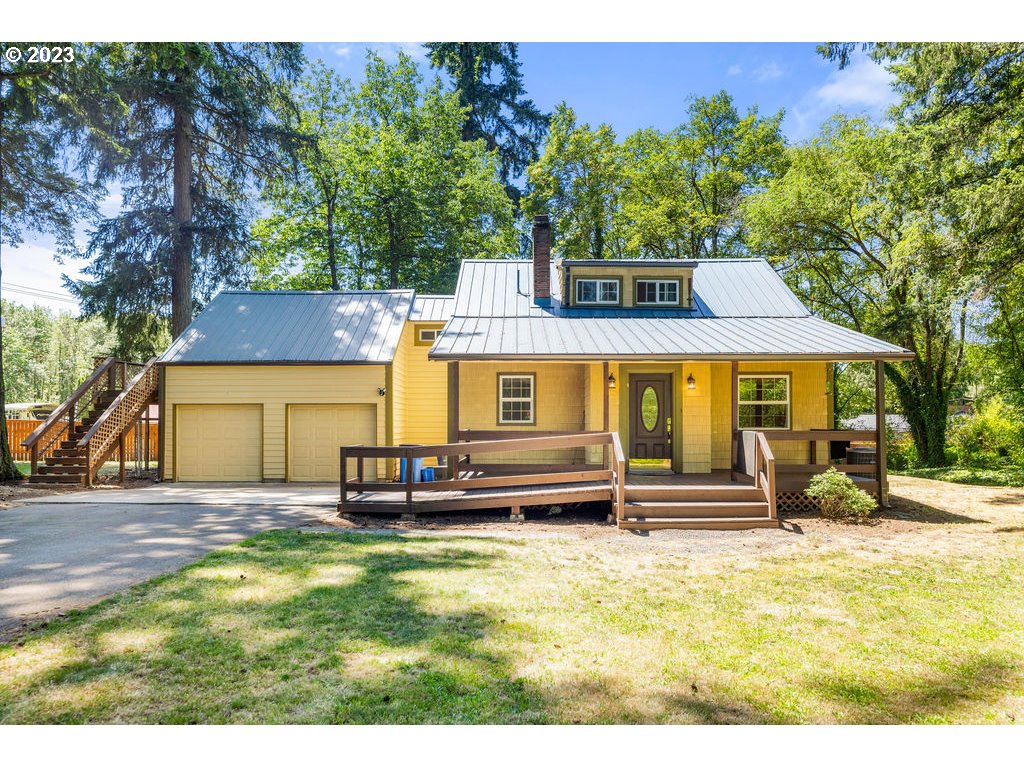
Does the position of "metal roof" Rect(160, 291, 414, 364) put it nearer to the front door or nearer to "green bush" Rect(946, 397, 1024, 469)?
the front door

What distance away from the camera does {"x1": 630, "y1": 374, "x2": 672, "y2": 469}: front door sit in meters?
11.9

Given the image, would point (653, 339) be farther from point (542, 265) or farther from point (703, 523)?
point (542, 265)

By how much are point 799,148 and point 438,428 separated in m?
17.9

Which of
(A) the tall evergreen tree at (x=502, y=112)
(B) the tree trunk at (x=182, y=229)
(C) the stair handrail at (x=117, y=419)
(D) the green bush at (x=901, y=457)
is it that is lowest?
Result: (D) the green bush at (x=901, y=457)

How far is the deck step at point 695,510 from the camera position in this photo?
860 centimetres

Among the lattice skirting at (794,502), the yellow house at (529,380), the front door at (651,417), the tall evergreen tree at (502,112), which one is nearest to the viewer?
the lattice skirting at (794,502)

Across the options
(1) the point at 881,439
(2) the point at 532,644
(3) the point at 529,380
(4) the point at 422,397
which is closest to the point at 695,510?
(1) the point at 881,439

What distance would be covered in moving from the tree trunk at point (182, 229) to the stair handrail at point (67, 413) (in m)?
3.10

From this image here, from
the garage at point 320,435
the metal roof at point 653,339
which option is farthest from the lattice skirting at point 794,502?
the garage at point 320,435

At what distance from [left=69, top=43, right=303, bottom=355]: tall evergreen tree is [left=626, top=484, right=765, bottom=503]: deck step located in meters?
15.9

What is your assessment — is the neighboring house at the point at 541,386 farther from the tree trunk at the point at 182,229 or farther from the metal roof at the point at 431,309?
the tree trunk at the point at 182,229

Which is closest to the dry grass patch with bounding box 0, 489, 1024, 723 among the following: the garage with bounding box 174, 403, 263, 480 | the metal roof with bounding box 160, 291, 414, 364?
Answer: the metal roof with bounding box 160, 291, 414, 364
